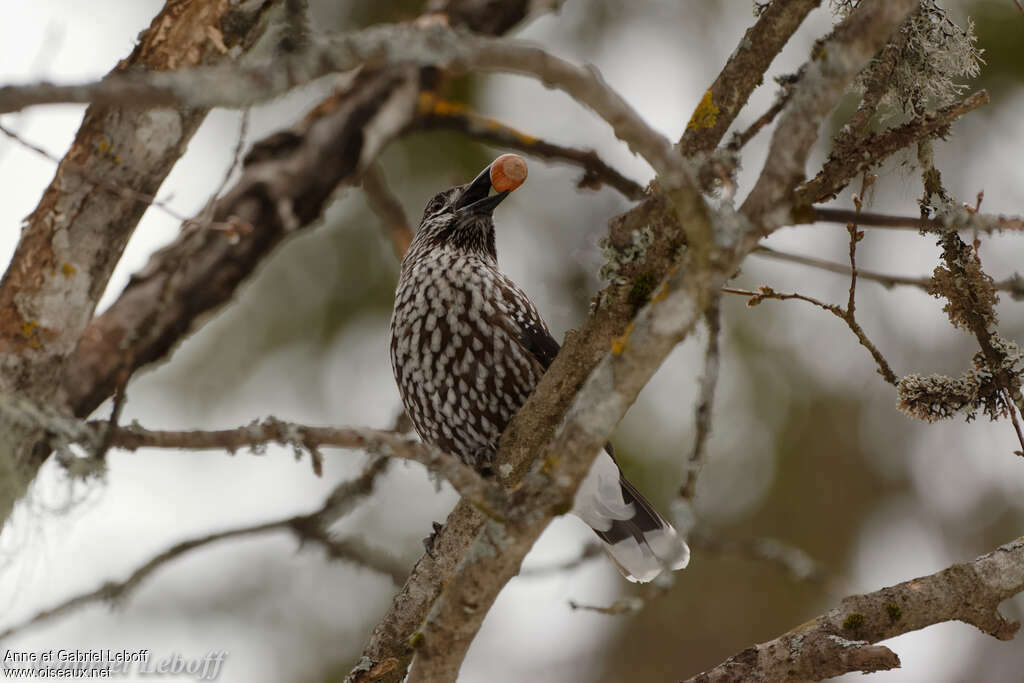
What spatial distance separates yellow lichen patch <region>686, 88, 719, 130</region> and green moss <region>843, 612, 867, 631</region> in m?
1.63

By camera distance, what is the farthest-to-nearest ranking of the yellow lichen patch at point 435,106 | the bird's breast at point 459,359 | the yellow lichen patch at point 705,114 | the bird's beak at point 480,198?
the bird's beak at point 480,198 < the bird's breast at point 459,359 < the yellow lichen patch at point 705,114 < the yellow lichen patch at point 435,106

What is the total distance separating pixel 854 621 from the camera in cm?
314

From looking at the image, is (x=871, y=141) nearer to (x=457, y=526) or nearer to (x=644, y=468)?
(x=457, y=526)

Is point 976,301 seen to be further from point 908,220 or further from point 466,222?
point 466,222


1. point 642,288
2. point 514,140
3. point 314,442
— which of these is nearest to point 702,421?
point 314,442

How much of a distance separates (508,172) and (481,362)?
33.4 inches

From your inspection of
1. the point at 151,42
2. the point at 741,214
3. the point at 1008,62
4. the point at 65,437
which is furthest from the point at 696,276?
the point at 1008,62

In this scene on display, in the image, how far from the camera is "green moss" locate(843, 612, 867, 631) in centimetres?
313

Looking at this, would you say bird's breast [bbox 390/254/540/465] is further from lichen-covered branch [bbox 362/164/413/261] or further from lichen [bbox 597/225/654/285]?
lichen [bbox 597/225/654/285]

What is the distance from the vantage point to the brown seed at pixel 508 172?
13.8 ft

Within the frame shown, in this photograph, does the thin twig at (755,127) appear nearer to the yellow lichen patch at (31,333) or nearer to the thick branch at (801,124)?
the thick branch at (801,124)

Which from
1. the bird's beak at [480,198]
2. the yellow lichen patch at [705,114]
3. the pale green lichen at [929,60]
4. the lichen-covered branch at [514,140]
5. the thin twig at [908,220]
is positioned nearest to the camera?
the thin twig at [908,220]

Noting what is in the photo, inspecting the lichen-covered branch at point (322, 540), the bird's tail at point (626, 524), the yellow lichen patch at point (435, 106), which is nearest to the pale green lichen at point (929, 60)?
the yellow lichen patch at point (435, 106)

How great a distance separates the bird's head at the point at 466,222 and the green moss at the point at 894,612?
2.61 m
